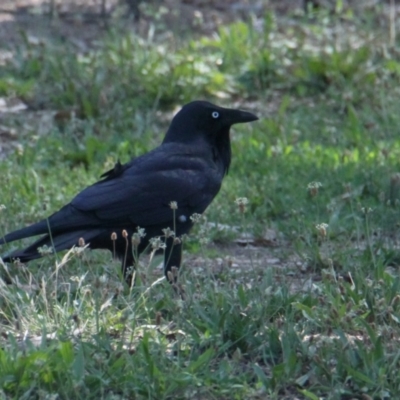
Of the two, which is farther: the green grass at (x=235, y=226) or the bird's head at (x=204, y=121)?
the bird's head at (x=204, y=121)

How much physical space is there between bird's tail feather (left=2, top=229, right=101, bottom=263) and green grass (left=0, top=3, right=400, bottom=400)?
0.39 ft

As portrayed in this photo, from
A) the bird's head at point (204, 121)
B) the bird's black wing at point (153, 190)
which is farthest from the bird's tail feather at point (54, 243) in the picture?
the bird's head at point (204, 121)

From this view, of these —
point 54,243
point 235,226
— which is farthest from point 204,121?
point 54,243

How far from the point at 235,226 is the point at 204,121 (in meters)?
0.85

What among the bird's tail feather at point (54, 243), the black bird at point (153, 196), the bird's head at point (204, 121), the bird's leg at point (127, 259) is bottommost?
the bird's leg at point (127, 259)

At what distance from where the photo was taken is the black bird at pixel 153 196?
4.98m

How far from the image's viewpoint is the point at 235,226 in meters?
6.24

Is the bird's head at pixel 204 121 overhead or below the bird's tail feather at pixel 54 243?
overhead

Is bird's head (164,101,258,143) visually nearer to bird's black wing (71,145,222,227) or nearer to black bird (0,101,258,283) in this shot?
black bird (0,101,258,283)

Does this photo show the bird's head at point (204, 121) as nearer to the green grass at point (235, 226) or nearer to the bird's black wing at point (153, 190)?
the bird's black wing at point (153, 190)

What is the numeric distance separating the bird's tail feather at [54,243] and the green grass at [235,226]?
0.39 feet

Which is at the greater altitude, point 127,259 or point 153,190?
point 153,190

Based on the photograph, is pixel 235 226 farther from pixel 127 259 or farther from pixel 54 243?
pixel 54 243

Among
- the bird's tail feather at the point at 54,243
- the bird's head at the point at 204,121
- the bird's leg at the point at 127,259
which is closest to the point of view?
the bird's tail feather at the point at 54,243
